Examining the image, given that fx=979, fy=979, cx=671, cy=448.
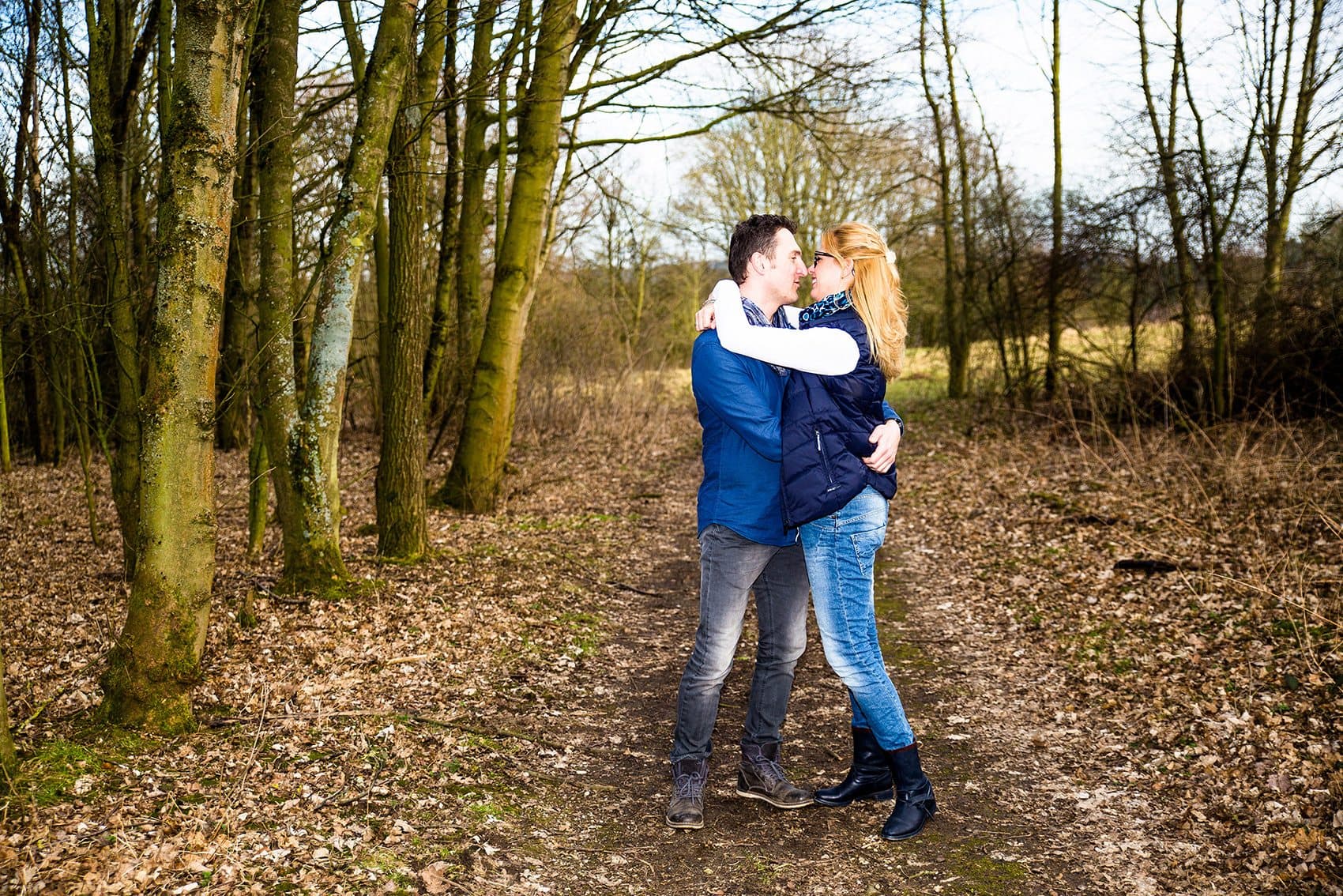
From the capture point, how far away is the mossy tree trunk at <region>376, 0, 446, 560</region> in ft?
24.6

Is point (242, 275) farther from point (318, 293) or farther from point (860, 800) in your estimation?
point (860, 800)

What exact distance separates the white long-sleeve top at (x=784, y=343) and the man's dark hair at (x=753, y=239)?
20cm

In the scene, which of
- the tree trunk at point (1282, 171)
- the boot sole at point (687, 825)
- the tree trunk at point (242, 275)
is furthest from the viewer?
the tree trunk at point (1282, 171)

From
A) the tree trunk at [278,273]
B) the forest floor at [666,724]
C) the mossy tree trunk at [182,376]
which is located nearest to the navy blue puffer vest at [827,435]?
the forest floor at [666,724]

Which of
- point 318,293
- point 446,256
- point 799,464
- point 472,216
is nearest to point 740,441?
point 799,464

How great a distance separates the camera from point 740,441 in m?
3.78

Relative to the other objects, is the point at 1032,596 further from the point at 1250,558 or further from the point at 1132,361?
the point at 1132,361

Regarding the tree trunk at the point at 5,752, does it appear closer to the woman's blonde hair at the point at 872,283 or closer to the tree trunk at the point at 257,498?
the woman's blonde hair at the point at 872,283

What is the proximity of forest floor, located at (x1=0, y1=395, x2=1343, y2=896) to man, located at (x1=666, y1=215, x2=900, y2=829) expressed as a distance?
0.88ft

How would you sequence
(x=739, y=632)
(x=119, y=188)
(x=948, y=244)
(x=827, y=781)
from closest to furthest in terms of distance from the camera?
(x=739, y=632)
(x=827, y=781)
(x=119, y=188)
(x=948, y=244)

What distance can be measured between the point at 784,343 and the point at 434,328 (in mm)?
10577

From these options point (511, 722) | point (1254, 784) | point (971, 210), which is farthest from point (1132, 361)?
point (511, 722)

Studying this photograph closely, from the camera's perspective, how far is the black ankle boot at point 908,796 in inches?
149

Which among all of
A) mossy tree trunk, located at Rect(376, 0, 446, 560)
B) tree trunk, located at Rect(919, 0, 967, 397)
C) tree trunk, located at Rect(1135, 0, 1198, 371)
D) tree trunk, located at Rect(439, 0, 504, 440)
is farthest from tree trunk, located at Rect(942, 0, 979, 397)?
mossy tree trunk, located at Rect(376, 0, 446, 560)
